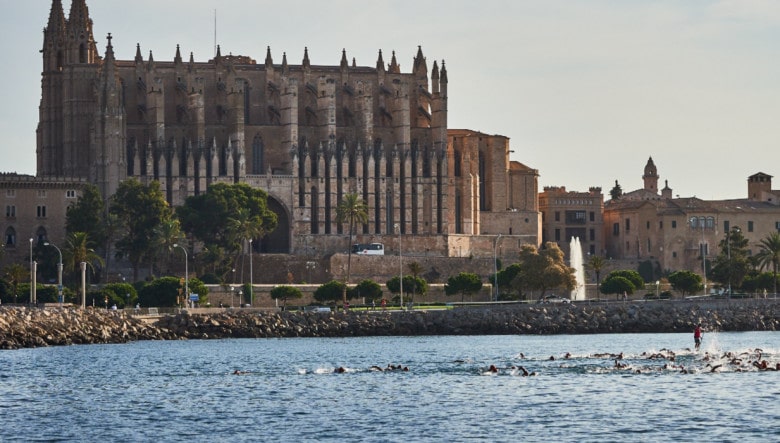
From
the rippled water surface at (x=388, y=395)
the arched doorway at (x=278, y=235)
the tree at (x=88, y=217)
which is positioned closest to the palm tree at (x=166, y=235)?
the tree at (x=88, y=217)

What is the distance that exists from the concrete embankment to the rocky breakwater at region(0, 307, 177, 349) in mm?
134

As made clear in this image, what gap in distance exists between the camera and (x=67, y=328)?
82.8 metres

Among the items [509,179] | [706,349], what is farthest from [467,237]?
[706,349]

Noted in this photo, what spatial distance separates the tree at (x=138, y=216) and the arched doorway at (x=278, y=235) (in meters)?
14.1

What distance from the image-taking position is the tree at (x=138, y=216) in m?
116

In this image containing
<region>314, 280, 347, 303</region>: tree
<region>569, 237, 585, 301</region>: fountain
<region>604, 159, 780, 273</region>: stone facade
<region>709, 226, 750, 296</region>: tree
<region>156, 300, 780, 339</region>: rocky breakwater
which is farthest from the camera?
<region>604, 159, 780, 273</region>: stone facade

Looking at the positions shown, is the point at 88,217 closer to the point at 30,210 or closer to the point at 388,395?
the point at 30,210

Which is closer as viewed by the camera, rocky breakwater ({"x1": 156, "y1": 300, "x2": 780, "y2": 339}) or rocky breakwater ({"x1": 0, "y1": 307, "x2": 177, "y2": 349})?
rocky breakwater ({"x1": 0, "y1": 307, "x2": 177, "y2": 349})

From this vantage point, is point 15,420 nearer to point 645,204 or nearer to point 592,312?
point 592,312

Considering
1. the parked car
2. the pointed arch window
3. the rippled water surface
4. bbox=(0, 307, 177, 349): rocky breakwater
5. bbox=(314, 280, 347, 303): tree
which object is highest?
the pointed arch window

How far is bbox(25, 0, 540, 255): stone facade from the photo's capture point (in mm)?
126500

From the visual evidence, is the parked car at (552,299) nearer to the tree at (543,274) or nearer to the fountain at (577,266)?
the tree at (543,274)

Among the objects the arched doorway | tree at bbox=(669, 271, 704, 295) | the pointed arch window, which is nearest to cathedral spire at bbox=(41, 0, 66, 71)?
the pointed arch window

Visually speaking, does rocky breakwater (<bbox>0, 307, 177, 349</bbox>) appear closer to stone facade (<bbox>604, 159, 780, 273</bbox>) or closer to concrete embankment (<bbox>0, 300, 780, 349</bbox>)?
concrete embankment (<bbox>0, 300, 780, 349</bbox>)
